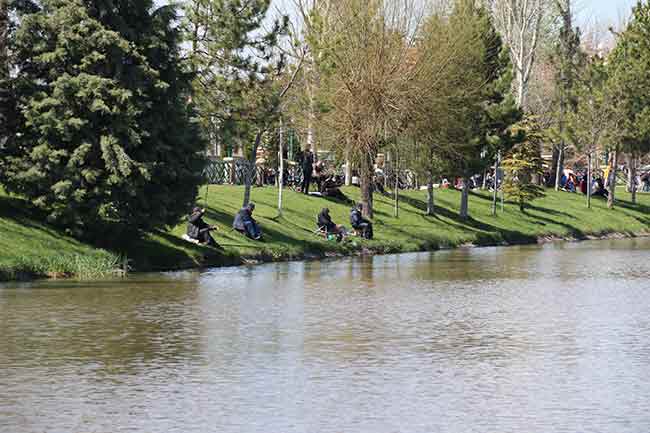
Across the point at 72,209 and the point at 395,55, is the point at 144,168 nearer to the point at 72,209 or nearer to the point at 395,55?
the point at 72,209

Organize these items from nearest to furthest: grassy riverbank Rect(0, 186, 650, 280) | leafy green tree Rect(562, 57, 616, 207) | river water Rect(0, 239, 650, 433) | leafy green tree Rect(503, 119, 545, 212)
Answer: river water Rect(0, 239, 650, 433), grassy riverbank Rect(0, 186, 650, 280), leafy green tree Rect(503, 119, 545, 212), leafy green tree Rect(562, 57, 616, 207)

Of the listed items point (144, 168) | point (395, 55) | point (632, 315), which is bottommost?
point (632, 315)

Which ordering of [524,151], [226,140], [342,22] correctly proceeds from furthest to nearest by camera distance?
1. [524,151]
2. [342,22]
3. [226,140]

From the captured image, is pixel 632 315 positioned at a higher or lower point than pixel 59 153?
lower

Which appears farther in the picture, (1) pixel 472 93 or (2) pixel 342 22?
(1) pixel 472 93

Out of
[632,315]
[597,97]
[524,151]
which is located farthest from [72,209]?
[597,97]

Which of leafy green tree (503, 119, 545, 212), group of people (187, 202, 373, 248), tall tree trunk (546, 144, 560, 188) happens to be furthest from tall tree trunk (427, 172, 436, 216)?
tall tree trunk (546, 144, 560, 188)

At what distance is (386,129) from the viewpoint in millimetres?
55500

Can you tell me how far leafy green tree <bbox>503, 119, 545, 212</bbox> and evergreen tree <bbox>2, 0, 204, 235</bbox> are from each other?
117ft

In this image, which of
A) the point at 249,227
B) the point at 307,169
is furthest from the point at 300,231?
the point at 307,169

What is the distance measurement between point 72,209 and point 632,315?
608 inches

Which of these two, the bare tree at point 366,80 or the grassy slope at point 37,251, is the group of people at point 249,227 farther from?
the bare tree at point 366,80

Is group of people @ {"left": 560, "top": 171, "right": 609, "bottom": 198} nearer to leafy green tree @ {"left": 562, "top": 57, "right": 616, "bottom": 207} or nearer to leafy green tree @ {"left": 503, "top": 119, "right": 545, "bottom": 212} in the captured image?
leafy green tree @ {"left": 562, "top": 57, "right": 616, "bottom": 207}

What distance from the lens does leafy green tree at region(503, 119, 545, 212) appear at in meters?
70.3
